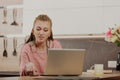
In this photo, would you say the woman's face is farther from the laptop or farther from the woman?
the laptop

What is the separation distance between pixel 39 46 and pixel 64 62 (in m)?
1.05

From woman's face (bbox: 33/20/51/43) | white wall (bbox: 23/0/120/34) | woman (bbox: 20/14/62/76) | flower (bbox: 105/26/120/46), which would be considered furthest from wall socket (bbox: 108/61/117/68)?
woman's face (bbox: 33/20/51/43)

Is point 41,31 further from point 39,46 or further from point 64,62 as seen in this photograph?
point 64,62

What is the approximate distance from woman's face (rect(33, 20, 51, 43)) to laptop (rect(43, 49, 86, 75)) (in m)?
1.04

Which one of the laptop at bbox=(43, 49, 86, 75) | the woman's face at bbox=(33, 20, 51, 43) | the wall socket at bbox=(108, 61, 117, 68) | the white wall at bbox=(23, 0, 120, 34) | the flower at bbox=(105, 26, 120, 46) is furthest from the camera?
the wall socket at bbox=(108, 61, 117, 68)

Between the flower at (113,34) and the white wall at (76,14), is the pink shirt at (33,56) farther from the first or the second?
the flower at (113,34)

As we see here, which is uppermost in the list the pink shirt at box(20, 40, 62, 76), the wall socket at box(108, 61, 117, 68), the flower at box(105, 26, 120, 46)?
the flower at box(105, 26, 120, 46)

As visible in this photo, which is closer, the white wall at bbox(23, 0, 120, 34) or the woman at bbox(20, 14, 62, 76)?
the woman at bbox(20, 14, 62, 76)

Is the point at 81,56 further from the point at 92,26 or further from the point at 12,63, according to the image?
the point at 12,63

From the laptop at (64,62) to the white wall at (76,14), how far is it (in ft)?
4.18

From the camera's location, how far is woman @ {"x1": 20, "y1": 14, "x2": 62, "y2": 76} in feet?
12.0

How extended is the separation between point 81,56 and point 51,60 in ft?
0.89

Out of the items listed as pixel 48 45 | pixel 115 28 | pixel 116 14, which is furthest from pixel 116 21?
pixel 48 45

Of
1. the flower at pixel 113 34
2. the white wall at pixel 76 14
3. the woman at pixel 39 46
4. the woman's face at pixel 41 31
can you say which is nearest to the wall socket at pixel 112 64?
the white wall at pixel 76 14
